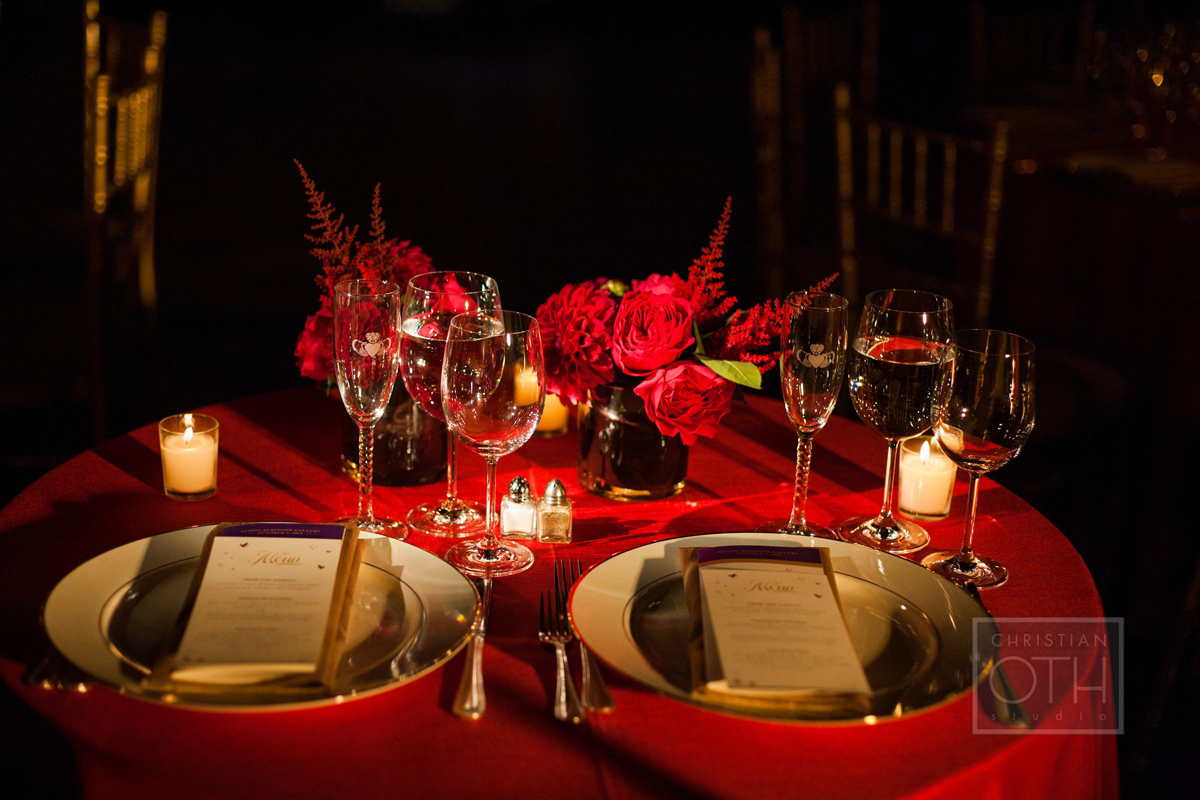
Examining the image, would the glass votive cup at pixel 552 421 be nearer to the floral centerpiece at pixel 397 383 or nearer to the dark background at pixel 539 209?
the floral centerpiece at pixel 397 383

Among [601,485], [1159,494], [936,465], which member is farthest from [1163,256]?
[601,485]

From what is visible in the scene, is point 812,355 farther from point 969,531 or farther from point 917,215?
point 917,215

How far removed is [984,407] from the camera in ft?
3.68

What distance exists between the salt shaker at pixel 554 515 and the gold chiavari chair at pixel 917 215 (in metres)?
1.59

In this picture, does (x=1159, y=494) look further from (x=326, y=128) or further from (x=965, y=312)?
(x=326, y=128)

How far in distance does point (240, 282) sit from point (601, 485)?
1.87 m

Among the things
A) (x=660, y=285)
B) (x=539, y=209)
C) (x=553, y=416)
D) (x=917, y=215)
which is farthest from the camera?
(x=539, y=209)

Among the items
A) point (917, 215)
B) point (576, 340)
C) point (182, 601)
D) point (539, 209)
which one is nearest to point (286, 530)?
Result: point (182, 601)

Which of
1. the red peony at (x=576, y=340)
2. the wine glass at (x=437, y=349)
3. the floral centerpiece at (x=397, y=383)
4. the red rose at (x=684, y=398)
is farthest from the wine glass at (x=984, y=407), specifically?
the floral centerpiece at (x=397, y=383)

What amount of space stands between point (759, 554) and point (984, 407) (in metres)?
0.28

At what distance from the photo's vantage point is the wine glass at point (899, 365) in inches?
45.8

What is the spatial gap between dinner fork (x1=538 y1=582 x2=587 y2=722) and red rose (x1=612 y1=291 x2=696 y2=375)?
0.81ft

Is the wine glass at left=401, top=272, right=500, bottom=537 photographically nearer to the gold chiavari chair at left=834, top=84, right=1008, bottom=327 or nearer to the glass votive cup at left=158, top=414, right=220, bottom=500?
the glass votive cup at left=158, top=414, right=220, bottom=500

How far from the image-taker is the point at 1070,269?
9.16 ft
